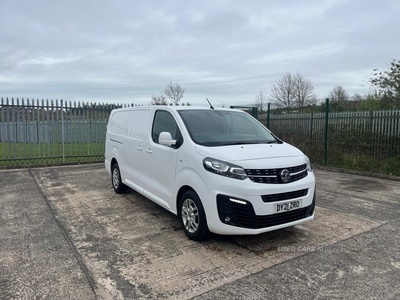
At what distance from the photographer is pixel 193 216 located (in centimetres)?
405

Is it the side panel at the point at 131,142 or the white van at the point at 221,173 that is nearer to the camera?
the white van at the point at 221,173

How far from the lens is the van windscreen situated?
4.32m

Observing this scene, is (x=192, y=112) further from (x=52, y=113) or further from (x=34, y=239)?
(x=52, y=113)

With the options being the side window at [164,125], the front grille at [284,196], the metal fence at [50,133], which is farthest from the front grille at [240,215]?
the metal fence at [50,133]

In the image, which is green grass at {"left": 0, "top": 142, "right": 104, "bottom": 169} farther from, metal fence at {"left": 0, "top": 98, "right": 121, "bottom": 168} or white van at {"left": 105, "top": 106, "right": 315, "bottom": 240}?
white van at {"left": 105, "top": 106, "right": 315, "bottom": 240}

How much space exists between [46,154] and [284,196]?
920 cm

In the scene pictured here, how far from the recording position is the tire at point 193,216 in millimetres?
3883

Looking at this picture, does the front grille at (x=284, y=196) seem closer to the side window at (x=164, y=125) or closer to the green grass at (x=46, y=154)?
the side window at (x=164, y=125)

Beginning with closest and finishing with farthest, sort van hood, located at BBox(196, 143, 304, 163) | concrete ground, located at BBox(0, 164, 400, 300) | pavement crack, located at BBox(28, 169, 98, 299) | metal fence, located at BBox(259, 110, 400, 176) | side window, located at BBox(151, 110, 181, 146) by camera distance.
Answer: concrete ground, located at BBox(0, 164, 400, 300) < pavement crack, located at BBox(28, 169, 98, 299) < van hood, located at BBox(196, 143, 304, 163) < side window, located at BBox(151, 110, 181, 146) < metal fence, located at BBox(259, 110, 400, 176)

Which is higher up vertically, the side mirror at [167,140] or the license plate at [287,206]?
the side mirror at [167,140]

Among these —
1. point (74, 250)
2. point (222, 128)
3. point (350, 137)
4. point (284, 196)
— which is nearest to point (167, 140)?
point (222, 128)

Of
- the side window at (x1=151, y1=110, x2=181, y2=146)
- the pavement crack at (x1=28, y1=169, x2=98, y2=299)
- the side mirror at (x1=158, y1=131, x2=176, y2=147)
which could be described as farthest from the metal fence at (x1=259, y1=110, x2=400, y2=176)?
the pavement crack at (x1=28, y1=169, x2=98, y2=299)

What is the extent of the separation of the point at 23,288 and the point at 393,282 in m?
3.57

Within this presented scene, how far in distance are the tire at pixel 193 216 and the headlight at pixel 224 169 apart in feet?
1.44
